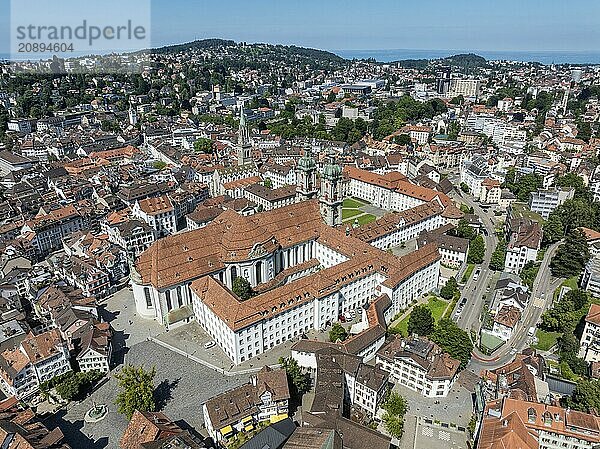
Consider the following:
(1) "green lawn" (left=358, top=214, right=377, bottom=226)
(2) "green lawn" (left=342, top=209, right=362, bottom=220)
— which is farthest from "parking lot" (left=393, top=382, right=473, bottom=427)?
(2) "green lawn" (left=342, top=209, right=362, bottom=220)

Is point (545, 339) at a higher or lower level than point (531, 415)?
lower

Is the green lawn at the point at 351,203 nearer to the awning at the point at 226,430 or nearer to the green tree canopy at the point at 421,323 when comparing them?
the green tree canopy at the point at 421,323

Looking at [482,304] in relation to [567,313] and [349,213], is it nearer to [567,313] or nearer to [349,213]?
[567,313]

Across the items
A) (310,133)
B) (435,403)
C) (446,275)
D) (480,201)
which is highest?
(310,133)

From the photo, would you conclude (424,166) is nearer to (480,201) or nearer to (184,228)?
(480,201)

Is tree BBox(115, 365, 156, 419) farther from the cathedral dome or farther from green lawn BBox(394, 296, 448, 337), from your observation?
the cathedral dome

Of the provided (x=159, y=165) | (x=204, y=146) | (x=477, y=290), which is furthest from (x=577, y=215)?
(x=159, y=165)

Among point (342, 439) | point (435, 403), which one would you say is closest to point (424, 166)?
point (435, 403)
